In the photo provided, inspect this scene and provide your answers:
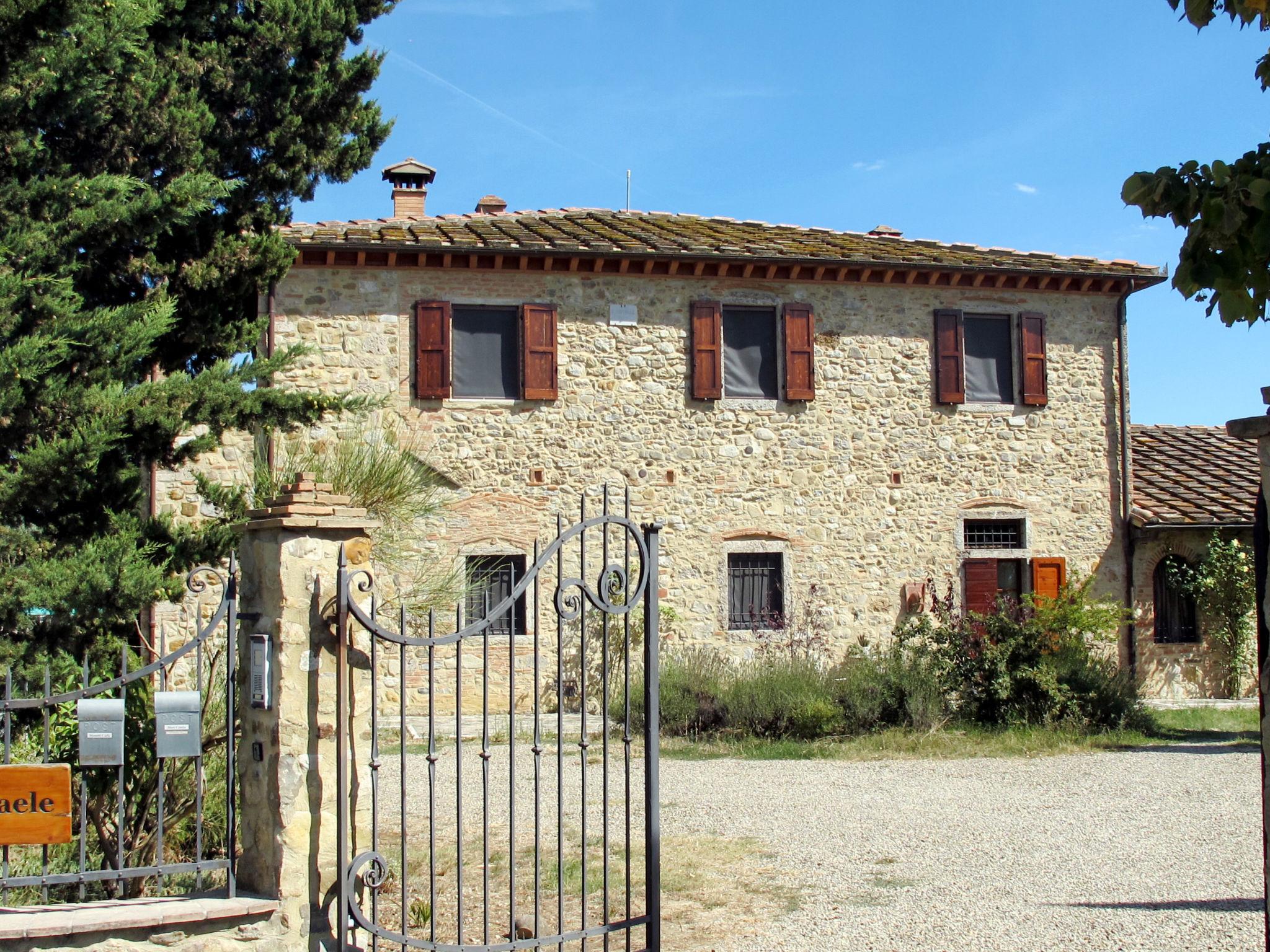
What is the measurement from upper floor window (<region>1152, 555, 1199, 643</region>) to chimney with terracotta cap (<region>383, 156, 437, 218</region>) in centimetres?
1139

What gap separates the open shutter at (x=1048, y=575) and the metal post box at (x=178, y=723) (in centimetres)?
1282

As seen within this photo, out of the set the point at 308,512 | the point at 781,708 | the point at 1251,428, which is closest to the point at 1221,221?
the point at 1251,428

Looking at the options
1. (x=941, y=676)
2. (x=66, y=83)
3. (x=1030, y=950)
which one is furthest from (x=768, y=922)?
(x=941, y=676)

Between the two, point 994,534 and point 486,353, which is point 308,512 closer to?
point 486,353

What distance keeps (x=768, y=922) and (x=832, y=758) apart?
17.4ft

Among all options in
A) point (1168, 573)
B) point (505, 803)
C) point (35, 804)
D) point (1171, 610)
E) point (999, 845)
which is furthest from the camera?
point (1171, 610)

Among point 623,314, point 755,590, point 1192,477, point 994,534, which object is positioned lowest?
point 755,590

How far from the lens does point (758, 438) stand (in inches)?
578

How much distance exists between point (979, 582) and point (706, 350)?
4784 mm

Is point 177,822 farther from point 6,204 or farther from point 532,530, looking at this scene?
point 532,530

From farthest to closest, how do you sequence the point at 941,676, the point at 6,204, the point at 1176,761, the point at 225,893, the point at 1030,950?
the point at 941,676, the point at 1176,761, the point at 6,204, the point at 1030,950, the point at 225,893

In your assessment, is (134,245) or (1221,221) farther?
(134,245)

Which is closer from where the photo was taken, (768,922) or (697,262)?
(768,922)

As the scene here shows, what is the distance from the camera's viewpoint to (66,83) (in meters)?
6.67
